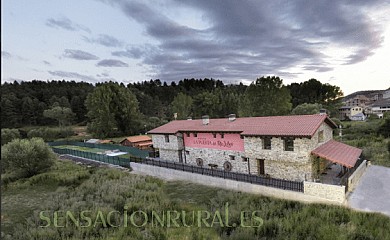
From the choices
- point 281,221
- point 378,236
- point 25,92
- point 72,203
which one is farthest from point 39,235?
point 25,92

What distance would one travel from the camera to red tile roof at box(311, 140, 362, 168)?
1469cm

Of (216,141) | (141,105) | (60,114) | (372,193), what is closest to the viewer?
(372,193)

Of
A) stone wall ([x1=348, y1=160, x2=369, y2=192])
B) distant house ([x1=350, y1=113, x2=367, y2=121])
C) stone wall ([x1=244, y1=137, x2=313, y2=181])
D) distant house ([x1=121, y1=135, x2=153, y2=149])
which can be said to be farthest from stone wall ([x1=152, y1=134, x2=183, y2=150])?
distant house ([x1=350, y1=113, x2=367, y2=121])

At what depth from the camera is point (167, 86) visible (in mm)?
106500

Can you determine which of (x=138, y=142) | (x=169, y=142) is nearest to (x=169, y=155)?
(x=169, y=142)

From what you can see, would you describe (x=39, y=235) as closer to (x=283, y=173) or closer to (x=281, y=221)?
(x=281, y=221)

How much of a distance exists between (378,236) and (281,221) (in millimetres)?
3875

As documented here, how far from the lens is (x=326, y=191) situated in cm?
1322

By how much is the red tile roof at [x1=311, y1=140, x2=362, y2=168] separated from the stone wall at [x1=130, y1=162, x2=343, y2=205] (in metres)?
2.90

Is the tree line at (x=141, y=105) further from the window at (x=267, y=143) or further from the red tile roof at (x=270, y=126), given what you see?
the window at (x=267, y=143)

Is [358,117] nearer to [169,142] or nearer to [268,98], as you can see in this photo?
[268,98]

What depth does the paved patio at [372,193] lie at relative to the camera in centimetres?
1240

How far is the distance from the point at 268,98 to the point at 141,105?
46607 mm

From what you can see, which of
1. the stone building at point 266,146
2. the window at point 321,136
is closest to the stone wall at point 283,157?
the stone building at point 266,146
